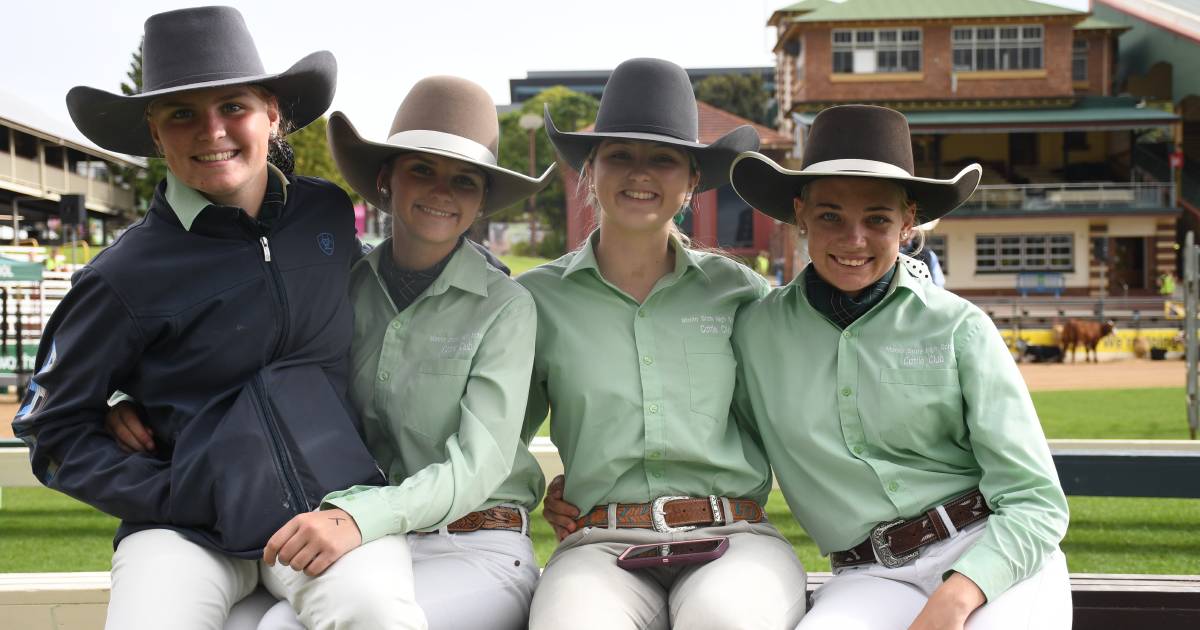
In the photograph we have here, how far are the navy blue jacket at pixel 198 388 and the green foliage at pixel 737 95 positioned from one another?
5400 cm

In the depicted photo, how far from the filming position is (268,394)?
95.5 inches

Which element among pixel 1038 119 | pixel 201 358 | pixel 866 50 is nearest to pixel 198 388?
pixel 201 358

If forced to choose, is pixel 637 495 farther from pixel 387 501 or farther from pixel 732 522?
pixel 387 501

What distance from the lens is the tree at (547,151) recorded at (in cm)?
4212

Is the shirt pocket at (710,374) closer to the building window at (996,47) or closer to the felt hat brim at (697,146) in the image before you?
the felt hat brim at (697,146)

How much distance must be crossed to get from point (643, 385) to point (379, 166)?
972 millimetres

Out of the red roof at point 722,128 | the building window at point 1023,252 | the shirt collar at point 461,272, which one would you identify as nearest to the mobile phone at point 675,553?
the shirt collar at point 461,272

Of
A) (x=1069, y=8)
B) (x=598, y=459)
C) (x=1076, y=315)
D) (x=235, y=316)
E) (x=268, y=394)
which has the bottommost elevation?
(x=1076, y=315)

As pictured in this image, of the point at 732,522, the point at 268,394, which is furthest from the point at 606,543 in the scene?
the point at 268,394

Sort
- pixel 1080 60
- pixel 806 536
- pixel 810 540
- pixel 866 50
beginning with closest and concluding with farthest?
pixel 810 540, pixel 806 536, pixel 866 50, pixel 1080 60

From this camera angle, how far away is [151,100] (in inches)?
99.1

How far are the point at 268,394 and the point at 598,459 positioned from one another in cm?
83

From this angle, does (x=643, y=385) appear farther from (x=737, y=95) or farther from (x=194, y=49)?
(x=737, y=95)

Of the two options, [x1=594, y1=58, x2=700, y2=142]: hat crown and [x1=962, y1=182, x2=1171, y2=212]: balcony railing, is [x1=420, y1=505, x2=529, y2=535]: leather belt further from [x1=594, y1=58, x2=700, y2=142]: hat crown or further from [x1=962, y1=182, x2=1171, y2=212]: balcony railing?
[x1=962, y1=182, x2=1171, y2=212]: balcony railing
